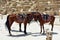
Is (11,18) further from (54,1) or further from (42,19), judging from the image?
(54,1)

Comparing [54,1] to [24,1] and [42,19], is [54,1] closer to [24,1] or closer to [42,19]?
[24,1]

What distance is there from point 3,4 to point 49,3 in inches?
315

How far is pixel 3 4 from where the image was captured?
43.2m

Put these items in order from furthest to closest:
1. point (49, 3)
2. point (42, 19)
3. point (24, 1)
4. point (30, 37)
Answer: point (24, 1), point (49, 3), point (42, 19), point (30, 37)

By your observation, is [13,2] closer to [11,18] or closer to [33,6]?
[33,6]

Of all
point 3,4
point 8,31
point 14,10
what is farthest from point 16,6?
point 8,31

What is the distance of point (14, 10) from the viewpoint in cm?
3878

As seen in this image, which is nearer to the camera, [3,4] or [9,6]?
[9,6]

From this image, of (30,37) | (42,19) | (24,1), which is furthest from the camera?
(24,1)

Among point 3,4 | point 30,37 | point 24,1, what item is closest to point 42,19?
point 30,37

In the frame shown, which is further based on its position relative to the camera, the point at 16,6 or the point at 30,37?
the point at 16,6

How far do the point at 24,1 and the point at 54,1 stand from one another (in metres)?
4.38

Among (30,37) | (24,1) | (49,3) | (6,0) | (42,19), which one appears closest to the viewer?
(30,37)

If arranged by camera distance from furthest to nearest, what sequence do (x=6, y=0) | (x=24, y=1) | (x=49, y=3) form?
(x=6, y=0) → (x=24, y=1) → (x=49, y=3)
